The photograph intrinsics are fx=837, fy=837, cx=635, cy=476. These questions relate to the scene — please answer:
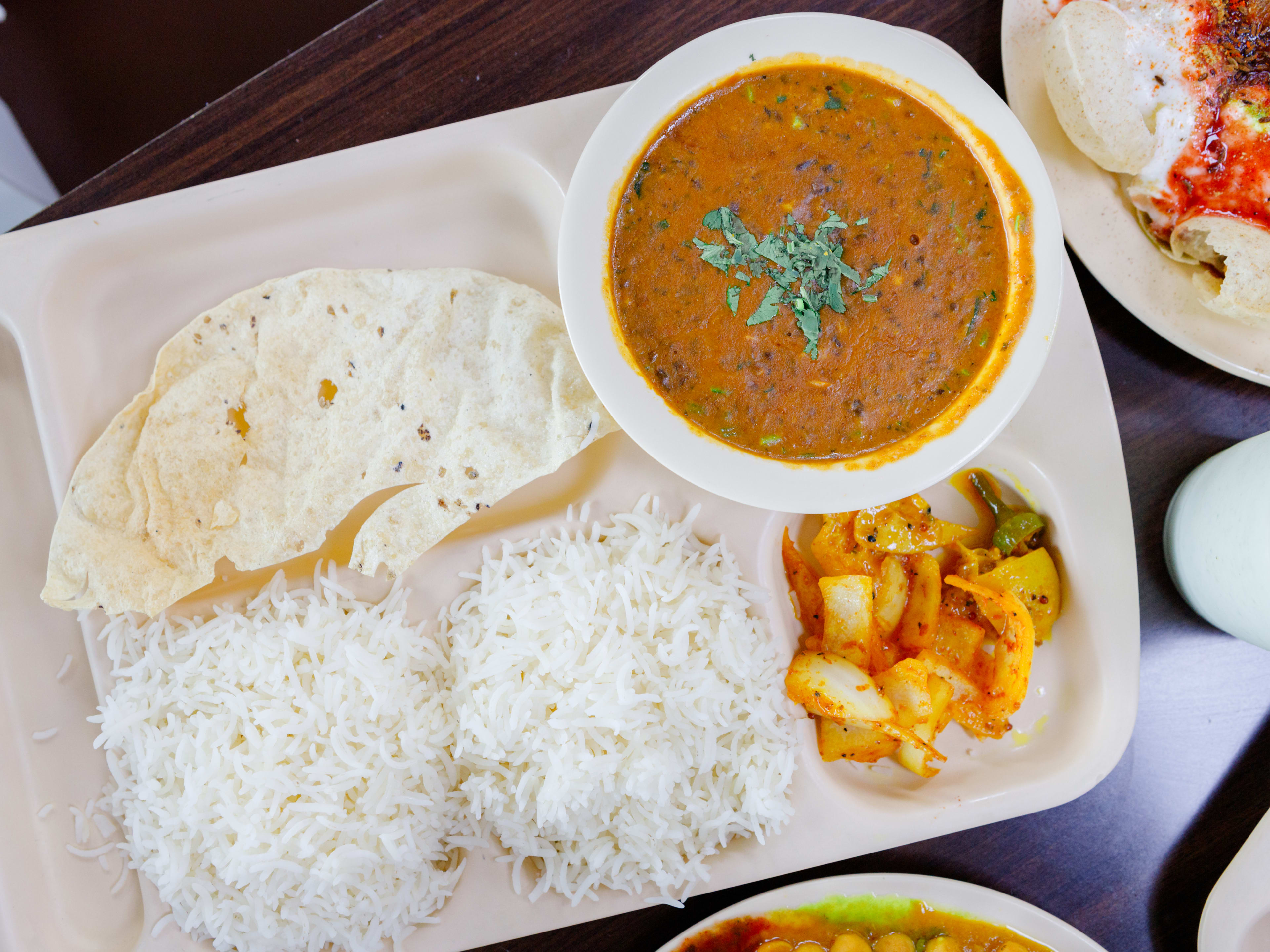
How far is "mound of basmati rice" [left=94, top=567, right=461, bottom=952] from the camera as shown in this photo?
6.46 ft

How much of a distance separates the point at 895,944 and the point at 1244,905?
942mm

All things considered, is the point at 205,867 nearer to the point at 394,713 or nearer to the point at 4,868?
the point at 4,868

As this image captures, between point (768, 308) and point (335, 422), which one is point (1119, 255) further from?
point (335, 422)

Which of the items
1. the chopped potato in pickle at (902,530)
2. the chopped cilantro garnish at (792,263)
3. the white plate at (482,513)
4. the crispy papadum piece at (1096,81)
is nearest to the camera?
the chopped cilantro garnish at (792,263)

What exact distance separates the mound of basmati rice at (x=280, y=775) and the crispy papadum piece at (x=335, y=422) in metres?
0.17

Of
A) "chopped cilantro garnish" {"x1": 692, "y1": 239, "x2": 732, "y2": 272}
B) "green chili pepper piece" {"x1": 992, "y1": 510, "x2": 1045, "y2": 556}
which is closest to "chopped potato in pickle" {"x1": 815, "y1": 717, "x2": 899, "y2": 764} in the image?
"green chili pepper piece" {"x1": 992, "y1": 510, "x2": 1045, "y2": 556}

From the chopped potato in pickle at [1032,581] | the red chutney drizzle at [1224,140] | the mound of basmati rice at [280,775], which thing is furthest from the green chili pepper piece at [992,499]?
the mound of basmati rice at [280,775]

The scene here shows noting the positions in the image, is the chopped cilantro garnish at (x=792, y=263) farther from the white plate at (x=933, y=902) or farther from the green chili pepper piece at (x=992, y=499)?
the white plate at (x=933, y=902)

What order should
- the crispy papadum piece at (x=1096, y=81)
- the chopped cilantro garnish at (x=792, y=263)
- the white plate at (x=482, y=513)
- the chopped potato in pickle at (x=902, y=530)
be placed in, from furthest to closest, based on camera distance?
the chopped potato in pickle at (x=902, y=530) < the white plate at (x=482, y=513) < the crispy papadum piece at (x=1096, y=81) < the chopped cilantro garnish at (x=792, y=263)

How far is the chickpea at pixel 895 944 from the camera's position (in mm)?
2172

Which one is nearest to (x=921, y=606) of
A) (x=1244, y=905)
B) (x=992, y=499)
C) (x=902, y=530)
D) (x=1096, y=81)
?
(x=902, y=530)

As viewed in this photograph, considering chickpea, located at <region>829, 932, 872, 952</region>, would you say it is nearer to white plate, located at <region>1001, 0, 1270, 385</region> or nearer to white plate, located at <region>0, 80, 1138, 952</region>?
white plate, located at <region>0, 80, 1138, 952</region>

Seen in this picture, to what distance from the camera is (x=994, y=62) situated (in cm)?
220

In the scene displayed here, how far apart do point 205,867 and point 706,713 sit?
4.13ft
